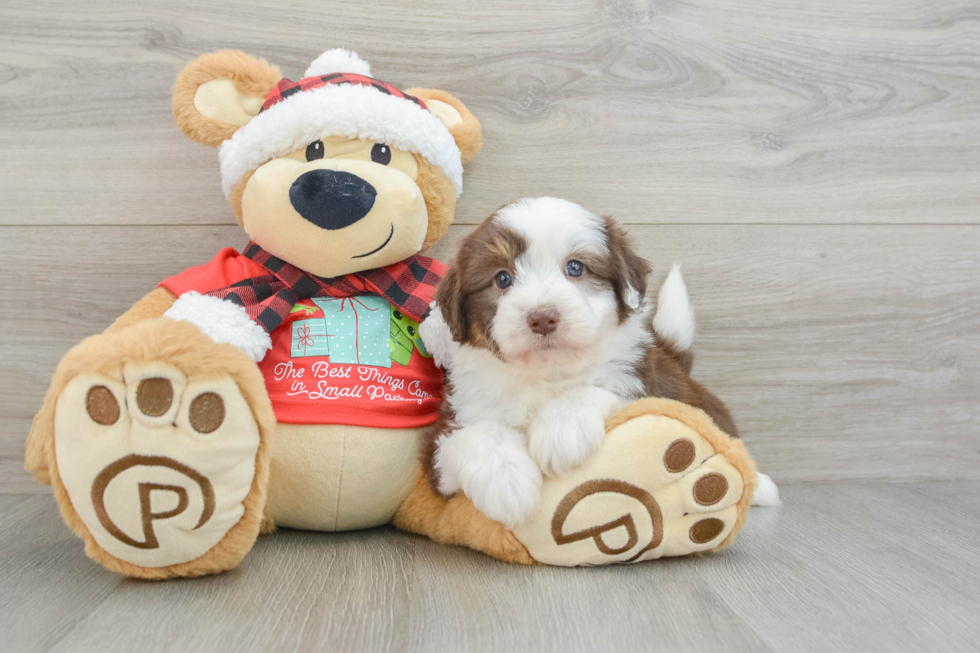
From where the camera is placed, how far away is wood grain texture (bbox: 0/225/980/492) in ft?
6.69

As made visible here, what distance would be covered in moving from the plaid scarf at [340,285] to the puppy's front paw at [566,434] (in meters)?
0.45

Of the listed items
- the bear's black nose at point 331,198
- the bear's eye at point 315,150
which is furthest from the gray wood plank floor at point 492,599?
the bear's eye at point 315,150

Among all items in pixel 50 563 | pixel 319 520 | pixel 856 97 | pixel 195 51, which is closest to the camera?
pixel 50 563

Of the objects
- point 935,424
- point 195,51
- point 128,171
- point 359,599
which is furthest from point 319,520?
point 935,424

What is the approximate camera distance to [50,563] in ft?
4.52

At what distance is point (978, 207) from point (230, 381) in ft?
7.18

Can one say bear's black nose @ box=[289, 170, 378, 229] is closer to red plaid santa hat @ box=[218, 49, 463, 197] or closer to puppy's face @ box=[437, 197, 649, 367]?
red plaid santa hat @ box=[218, 49, 463, 197]

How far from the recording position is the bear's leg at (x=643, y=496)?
1.27 metres

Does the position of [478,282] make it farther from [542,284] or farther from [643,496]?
[643,496]

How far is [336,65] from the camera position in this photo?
1690 mm

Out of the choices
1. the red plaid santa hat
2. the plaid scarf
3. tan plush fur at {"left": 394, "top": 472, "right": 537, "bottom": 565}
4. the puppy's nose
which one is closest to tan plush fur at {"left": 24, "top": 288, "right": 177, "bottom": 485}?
the plaid scarf

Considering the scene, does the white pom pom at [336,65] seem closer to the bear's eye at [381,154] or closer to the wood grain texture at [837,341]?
the bear's eye at [381,154]

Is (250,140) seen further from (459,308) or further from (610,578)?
(610,578)

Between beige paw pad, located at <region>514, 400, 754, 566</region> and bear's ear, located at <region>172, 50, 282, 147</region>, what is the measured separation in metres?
1.13
